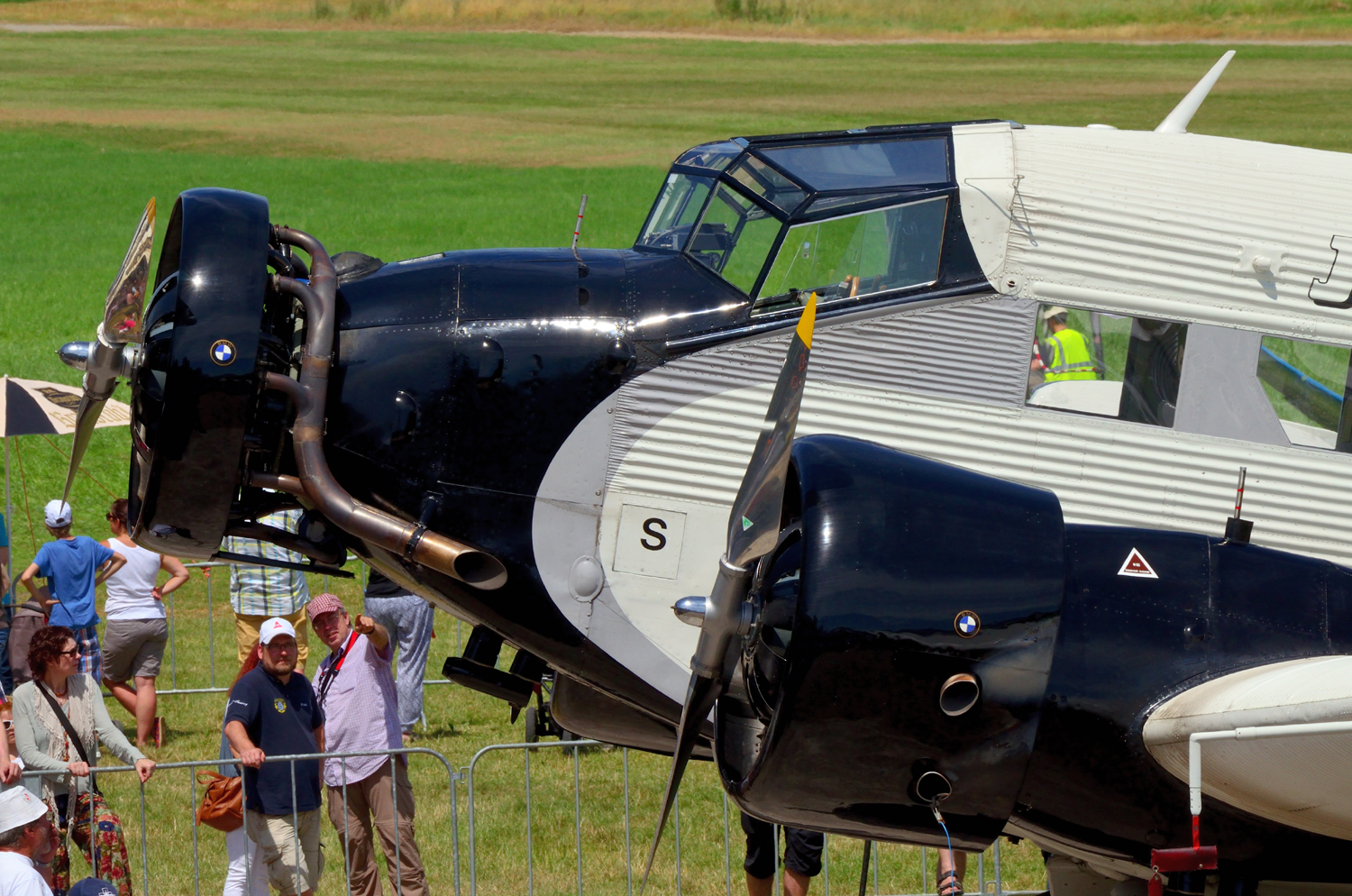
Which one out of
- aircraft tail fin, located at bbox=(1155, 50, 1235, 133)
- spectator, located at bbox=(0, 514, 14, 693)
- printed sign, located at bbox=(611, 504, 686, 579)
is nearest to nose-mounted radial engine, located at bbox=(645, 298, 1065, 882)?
printed sign, located at bbox=(611, 504, 686, 579)

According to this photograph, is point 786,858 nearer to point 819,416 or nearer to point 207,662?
point 819,416

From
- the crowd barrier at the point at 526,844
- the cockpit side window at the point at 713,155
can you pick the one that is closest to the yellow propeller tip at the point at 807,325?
the cockpit side window at the point at 713,155

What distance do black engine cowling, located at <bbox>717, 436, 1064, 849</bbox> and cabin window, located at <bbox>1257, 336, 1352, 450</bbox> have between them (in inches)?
59.5

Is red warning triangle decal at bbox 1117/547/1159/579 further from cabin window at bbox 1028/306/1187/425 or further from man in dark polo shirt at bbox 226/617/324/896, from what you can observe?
man in dark polo shirt at bbox 226/617/324/896

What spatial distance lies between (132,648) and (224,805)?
4402mm

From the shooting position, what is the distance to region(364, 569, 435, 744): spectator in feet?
38.8

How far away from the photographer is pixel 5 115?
180 feet

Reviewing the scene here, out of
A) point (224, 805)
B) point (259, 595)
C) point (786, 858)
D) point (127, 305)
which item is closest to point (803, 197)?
point (127, 305)

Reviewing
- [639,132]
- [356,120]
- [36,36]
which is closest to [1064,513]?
[639,132]

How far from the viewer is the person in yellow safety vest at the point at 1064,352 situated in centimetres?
672

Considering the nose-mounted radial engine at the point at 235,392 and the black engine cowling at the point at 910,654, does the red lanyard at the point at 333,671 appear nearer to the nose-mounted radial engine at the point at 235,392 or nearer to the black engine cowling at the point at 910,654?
the nose-mounted radial engine at the point at 235,392

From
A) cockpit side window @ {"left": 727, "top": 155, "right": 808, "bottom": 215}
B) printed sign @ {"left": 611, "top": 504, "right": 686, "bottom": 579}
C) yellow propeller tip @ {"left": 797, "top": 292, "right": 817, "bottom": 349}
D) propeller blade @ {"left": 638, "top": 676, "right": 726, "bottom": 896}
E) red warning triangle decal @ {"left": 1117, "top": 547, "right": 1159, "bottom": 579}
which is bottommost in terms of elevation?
propeller blade @ {"left": 638, "top": 676, "right": 726, "bottom": 896}

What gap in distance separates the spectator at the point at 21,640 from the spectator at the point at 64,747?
189 cm

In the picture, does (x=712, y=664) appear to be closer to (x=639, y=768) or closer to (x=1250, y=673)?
(x=1250, y=673)
